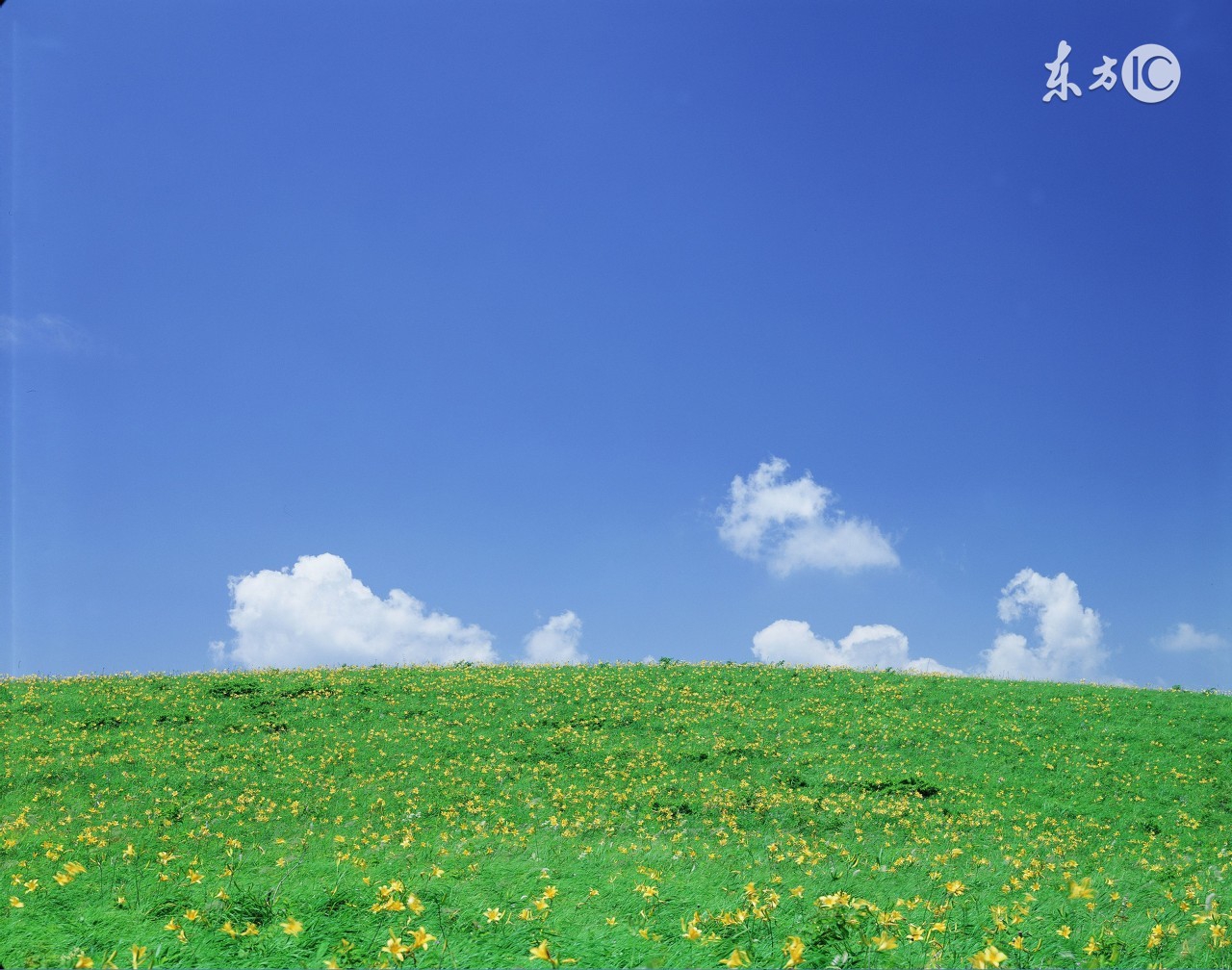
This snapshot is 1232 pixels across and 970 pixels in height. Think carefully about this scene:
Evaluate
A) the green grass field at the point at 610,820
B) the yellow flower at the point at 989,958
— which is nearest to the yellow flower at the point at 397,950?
the green grass field at the point at 610,820

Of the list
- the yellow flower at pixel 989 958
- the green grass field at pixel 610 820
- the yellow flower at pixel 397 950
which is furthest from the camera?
the green grass field at pixel 610 820

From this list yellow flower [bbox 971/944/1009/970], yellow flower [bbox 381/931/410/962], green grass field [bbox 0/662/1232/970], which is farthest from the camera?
green grass field [bbox 0/662/1232/970]

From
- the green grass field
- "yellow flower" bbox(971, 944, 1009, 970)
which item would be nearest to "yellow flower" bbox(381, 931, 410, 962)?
the green grass field

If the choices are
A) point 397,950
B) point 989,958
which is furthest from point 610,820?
point 989,958

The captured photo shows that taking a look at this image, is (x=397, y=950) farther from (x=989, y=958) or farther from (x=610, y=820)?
(x=610, y=820)

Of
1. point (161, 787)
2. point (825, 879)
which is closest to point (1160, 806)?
point (825, 879)

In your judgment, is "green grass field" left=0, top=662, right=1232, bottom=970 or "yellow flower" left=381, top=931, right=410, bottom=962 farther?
"green grass field" left=0, top=662, right=1232, bottom=970

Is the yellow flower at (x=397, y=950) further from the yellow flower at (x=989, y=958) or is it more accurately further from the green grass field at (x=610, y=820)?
the yellow flower at (x=989, y=958)

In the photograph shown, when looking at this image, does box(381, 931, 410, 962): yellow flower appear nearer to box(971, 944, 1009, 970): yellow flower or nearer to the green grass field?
the green grass field

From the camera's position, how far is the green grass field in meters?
7.04

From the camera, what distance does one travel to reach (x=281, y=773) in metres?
20.1

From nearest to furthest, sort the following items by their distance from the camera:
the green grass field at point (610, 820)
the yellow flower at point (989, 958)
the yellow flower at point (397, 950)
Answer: the yellow flower at point (989, 958) → the yellow flower at point (397, 950) → the green grass field at point (610, 820)

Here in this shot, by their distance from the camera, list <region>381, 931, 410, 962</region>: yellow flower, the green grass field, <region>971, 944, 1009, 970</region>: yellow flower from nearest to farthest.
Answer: <region>971, 944, 1009, 970</region>: yellow flower, <region>381, 931, 410, 962</region>: yellow flower, the green grass field

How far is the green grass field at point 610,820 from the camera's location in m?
7.04
